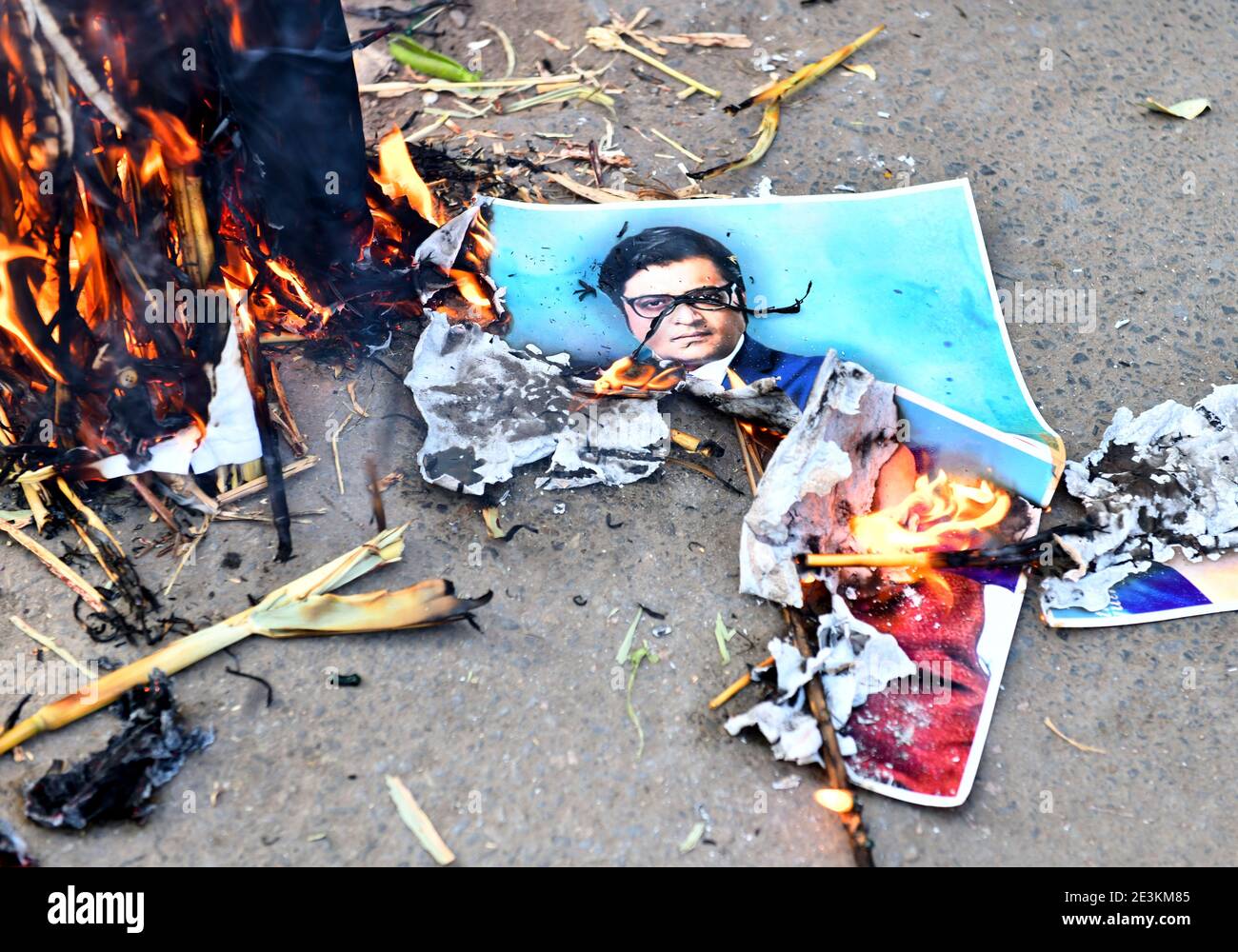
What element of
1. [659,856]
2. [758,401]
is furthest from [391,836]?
[758,401]

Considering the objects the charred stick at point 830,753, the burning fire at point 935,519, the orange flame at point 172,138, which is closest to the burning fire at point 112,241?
the orange flame at point 172,138

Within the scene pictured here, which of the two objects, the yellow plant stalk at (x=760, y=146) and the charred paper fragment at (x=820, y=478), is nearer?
the charred paper fragment at (x=820, y=478)

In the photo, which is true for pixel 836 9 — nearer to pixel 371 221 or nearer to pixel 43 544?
pixel 371 221

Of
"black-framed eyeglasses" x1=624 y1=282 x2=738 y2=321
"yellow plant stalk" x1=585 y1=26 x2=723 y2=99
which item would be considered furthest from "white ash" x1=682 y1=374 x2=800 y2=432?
"yellow plant stalk" x1=585 y1=26 x2=723 y2=99

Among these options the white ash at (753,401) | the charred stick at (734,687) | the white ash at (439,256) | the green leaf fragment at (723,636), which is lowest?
the charred stick at (734,687)

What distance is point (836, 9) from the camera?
4.26m

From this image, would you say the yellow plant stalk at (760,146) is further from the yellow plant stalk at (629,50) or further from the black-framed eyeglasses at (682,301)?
the black-framed eyeglasses at (682,301)

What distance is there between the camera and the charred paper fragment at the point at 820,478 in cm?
262

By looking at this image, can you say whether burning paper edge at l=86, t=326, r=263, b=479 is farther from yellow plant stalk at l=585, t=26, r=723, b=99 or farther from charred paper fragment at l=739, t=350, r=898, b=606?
yellow plant stalk at l=585, t=26, r=723, b=99

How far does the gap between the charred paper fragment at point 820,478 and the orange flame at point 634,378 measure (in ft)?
1.37

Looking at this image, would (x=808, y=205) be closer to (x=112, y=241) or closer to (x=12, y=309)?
(x=112, y=241)

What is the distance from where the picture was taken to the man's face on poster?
3.12 metres
